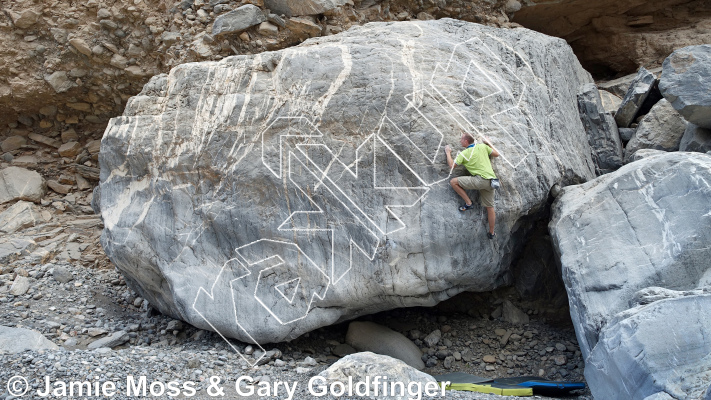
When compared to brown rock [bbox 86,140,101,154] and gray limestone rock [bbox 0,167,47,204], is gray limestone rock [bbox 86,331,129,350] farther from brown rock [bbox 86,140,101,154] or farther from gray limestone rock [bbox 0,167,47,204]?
brown rock [bbox 86,140,101,154]

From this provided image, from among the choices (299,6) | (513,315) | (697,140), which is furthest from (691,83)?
(299,6)

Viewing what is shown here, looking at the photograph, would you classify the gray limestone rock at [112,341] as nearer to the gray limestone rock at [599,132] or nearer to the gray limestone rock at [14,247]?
the gray limestone rock at [14,247]

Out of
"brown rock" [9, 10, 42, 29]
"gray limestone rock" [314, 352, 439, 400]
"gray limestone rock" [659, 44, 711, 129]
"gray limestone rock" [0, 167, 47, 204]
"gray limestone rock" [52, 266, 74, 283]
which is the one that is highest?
"gray limestone rock" [659, 44, 711, 129]

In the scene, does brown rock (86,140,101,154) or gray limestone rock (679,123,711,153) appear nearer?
gray limestone rock (679,123,711,153)

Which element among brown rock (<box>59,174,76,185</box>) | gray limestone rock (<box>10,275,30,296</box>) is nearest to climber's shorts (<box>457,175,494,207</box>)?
gray limestone rock (<box>10,275,30,296</box>)

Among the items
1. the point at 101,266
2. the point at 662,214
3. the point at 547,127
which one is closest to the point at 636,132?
the point at 547,127

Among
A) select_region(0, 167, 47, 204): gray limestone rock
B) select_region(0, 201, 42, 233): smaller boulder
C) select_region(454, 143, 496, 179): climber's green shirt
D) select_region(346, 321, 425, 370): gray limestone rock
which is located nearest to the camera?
select_region(454, 143, 496, 179): climber's green shirt

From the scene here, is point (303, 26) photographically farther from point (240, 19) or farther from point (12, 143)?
point (12, 143)

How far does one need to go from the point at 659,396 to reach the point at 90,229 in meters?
9.19

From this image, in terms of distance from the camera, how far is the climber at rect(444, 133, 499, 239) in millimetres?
6109

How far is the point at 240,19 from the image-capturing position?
9453 millimetres

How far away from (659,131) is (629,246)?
3026mm

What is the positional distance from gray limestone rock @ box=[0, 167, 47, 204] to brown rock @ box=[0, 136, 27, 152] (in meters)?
0.55

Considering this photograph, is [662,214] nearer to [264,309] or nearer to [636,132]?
[636,132]
